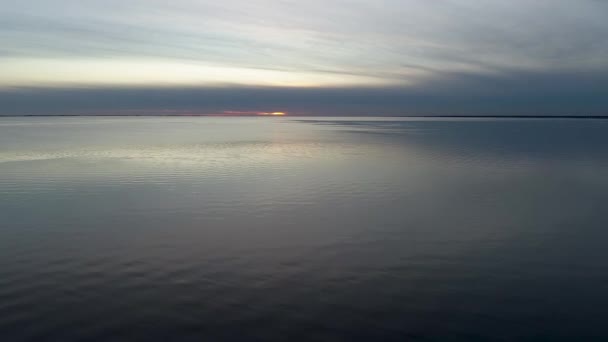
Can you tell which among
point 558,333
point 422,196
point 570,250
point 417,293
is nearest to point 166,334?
point 417,293

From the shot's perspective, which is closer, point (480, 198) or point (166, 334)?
point (166, 334)

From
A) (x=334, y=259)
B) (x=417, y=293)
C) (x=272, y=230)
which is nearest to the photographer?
(x=417, y=293)

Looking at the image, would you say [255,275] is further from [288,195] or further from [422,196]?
[422,196]

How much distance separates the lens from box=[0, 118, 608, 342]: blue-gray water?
10.5m

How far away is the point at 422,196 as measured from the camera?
26172 millimetres

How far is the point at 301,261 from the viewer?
14.8 m

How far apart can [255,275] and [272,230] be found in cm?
518

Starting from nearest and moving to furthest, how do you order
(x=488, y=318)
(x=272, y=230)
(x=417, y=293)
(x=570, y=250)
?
1. (x=488, y=318)
2. (x=417, y=293)
3. (x=570, y=250)
4. (x=272, y=230)

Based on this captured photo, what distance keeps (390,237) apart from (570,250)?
6.29 metres

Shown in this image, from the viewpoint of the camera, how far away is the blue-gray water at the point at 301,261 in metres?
10.5

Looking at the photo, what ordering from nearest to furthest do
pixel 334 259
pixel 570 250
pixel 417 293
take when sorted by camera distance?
pixel 417 293, pixel 334 259, pixel 570 250

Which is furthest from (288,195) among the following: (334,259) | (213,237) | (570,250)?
(570,250)

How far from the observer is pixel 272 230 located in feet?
60.9

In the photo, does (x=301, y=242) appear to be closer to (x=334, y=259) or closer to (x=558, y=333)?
(x=334, y=259)
